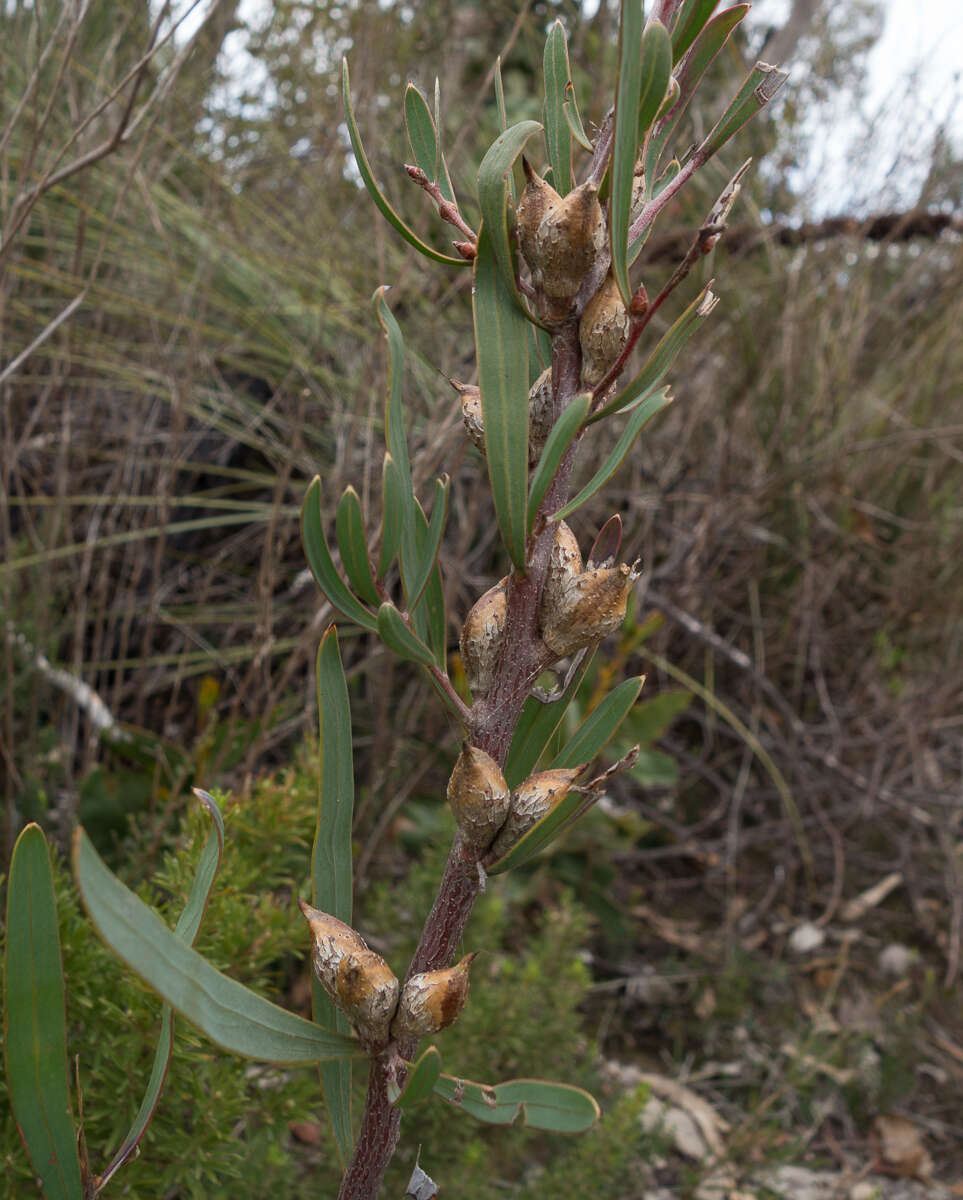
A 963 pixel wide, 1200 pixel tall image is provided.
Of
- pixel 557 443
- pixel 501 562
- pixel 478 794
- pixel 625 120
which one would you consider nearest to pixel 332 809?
pixel 478 794

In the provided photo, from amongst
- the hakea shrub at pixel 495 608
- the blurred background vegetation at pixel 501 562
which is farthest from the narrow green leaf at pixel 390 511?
the blurred background vegetation at pixel 501 562

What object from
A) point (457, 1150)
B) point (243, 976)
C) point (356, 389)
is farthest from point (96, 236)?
point (457, 1150)

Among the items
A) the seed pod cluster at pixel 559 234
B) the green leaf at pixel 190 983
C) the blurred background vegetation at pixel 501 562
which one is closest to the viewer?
the green leaf at pixel 190 983

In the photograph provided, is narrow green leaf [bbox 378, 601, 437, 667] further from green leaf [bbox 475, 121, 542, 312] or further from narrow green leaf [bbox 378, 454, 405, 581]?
green leaf [bbox 475, 121, 542, 312]

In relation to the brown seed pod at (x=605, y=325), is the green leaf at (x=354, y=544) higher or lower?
lower

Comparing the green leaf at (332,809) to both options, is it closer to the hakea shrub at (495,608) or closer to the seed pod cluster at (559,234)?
the hakea shrub at (495,608)

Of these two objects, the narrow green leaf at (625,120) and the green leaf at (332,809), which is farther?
the green leaf at (332,809)

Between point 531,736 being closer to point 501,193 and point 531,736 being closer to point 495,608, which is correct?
point 495,608
